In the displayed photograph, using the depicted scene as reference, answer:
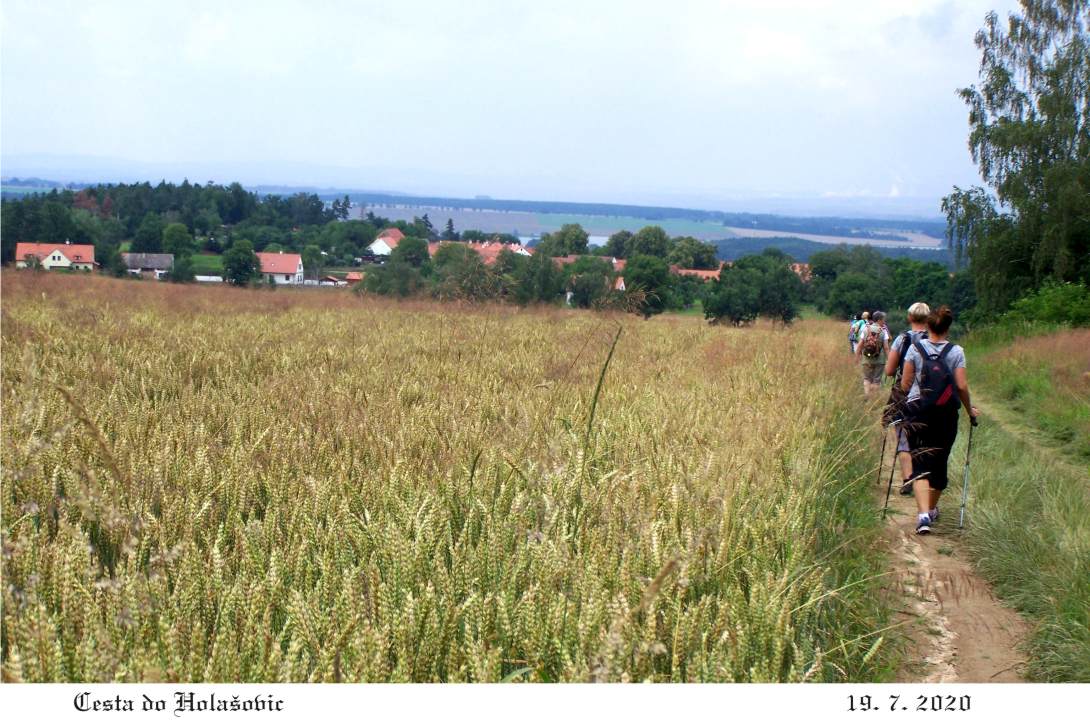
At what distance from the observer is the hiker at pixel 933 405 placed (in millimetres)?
6504

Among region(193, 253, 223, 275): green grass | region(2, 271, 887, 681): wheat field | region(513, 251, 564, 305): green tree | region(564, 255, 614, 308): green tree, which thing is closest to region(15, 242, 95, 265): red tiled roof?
region(193, 253, 223, 275): green grass

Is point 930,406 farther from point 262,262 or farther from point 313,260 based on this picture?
point 313,260

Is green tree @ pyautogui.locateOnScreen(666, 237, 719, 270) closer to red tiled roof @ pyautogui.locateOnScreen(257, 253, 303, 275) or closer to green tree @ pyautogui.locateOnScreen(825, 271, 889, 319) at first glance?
green tree @ pyautogui.locateOnScreen(825, 271, 889, 319)

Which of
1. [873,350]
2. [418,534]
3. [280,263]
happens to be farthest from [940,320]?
[280,263]

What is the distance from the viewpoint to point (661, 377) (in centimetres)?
846

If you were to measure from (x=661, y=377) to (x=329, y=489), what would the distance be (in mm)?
5150

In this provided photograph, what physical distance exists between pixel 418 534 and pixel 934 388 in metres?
4.70

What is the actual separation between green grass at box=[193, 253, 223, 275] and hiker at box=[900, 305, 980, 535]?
2789cm

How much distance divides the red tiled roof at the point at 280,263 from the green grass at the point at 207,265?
1.38 meters

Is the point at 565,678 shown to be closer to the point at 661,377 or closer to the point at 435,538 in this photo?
the point at 435,538

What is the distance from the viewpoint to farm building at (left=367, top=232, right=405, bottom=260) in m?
38.3

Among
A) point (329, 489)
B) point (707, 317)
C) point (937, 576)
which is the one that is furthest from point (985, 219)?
point (329, 489)

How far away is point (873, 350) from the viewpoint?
1170cm

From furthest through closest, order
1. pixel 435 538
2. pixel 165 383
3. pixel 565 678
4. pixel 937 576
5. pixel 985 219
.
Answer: pixel 985 219 → pixel 165 383 → pixel 937 576 → pixel 435 538 → pixel 565 678
